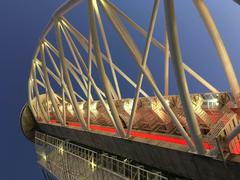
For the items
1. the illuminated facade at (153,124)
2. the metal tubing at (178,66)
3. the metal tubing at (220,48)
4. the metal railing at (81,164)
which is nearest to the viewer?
the metal tubing at (178,66)

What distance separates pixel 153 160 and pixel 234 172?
32.9ft

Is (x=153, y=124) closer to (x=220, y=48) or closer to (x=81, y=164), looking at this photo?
(x=220, y=48)

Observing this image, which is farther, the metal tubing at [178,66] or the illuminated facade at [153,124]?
the illuminated facade at [153,124]

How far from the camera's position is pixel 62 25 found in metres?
38.4

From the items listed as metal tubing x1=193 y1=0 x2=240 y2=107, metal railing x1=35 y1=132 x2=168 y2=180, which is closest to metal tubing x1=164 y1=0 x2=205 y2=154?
metal tubing x1=193 y1=0 x2=240 y2=107

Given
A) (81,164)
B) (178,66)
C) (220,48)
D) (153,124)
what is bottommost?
(81,164)

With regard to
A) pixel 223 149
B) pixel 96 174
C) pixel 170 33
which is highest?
pixel 170 33

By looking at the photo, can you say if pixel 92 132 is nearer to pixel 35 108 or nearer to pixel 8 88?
pixel 35 108

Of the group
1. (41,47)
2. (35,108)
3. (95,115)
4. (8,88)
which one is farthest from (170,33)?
(8,88)

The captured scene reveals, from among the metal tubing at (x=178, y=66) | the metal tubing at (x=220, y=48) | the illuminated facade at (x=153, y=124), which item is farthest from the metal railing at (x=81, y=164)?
the metal tubing at (x=220, y=48)

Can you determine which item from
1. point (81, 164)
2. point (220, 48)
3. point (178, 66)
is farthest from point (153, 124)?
point (178, 66)

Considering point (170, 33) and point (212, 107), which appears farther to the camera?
point (212, 107)

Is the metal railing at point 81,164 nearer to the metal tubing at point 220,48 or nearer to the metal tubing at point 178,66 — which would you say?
the metal tubing at point 178,66

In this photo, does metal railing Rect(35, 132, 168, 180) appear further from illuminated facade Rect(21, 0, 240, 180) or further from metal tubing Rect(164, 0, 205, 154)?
metal tubing Rect(164, 0, 205, 154)
